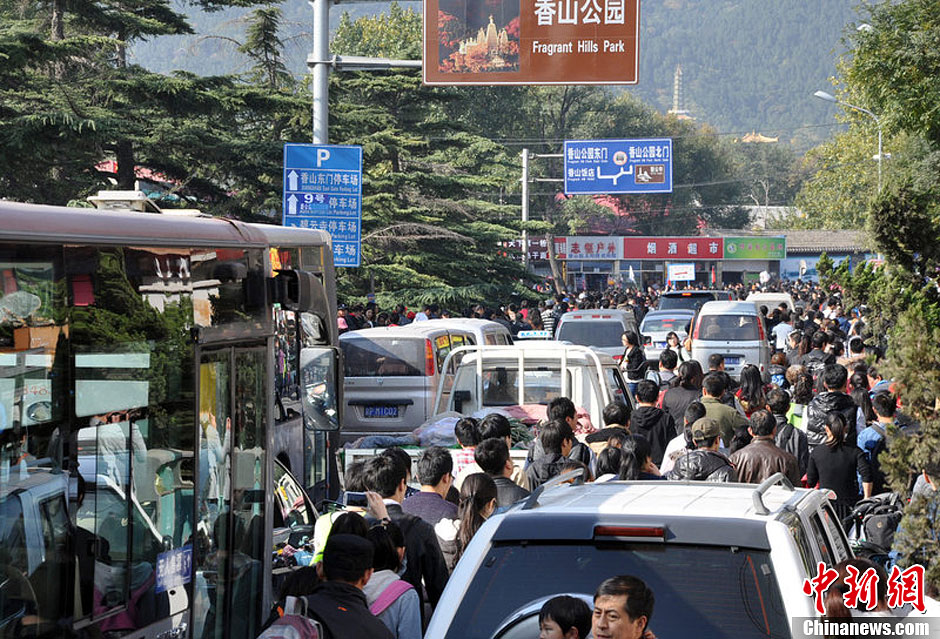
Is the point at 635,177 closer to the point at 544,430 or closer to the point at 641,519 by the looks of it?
the point at 544,430

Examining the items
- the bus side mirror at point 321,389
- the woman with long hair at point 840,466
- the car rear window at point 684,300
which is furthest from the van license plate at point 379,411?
the car rear window at point 684,300

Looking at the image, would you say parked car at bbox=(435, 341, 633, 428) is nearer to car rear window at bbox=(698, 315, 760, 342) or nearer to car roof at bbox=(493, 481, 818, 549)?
car roof at bbox=(493, 481, 818, 549)

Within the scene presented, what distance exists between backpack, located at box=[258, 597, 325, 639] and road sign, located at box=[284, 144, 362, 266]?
11371 mm

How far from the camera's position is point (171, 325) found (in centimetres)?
598

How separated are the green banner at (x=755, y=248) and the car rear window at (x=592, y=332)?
49.0 m

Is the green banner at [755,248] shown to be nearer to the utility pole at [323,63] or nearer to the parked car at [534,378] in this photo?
the utility pole at [323,63]

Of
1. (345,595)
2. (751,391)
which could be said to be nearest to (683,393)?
(751,391)

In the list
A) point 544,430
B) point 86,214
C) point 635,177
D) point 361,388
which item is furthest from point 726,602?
point 635,177

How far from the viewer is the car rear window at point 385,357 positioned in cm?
1497

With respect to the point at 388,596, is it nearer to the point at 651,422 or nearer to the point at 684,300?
the point at 651,422

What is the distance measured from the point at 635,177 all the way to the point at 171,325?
3402 cm

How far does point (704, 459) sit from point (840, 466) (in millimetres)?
1754

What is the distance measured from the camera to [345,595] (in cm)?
461

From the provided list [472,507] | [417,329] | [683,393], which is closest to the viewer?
[472,507]
